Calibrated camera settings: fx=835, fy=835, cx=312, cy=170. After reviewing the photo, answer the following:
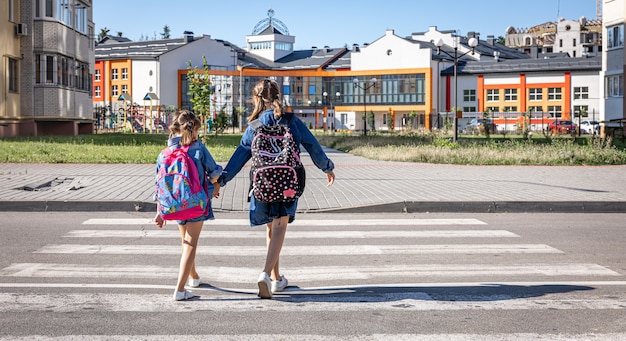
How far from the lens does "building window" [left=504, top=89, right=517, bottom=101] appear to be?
97.5m

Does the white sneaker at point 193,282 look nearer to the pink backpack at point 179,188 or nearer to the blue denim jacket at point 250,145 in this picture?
the pink backpack at point 179,188

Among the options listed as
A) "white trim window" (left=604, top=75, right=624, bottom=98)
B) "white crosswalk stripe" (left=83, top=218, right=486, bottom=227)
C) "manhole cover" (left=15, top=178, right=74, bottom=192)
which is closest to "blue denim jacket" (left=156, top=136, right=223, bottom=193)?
"white crosswalk stripe" (left=83, top=218, right=486, bottom=227)

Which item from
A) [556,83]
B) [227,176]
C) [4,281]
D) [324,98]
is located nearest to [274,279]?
[227,176]

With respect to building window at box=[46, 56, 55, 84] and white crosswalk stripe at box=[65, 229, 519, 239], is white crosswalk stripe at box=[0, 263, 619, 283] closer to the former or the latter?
white crosswalk stripe at box=[65, 229, 519, 239]

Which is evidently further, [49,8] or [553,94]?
[553,94]

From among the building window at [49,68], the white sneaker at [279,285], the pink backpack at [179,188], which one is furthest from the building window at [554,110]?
the pink backpack at [179,188]

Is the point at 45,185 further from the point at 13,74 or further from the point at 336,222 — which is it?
the point at 13,74

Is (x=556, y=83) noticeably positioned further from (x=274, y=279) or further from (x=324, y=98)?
(x=274, y=279)

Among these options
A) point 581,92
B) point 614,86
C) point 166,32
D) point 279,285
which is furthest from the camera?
point 166,32

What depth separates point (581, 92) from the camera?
93.9m

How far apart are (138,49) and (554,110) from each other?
4995 cm

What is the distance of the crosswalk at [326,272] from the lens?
6.24 m

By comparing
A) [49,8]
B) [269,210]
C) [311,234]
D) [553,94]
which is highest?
[49,8]

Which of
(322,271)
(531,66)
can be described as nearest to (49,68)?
(322,271)
